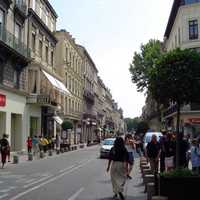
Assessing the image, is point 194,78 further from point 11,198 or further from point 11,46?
point 11,46

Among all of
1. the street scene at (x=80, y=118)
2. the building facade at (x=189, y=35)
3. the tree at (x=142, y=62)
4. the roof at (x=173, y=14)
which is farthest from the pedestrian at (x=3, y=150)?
the tree at (x=142, y=62)

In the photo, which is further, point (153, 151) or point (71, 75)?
point (71, 75)

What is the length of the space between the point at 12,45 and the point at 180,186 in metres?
24.4

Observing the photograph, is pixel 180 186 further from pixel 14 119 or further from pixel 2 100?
pixel 14 119

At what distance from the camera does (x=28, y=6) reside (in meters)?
38.0

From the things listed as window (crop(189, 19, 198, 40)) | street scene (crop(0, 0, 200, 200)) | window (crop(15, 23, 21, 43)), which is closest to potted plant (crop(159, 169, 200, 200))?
street scene (crop(0, 0, 200, 200))

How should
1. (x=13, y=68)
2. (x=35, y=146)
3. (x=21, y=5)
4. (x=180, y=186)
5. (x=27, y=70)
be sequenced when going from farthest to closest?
(x=27, y=70) < (x=21, y=5) < (x=35, y=146) < (x=13, y=68) < (x=180, y=186)

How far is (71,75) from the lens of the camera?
6369 cm

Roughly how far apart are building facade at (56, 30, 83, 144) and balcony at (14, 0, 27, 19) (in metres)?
19.3

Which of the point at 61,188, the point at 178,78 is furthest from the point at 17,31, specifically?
the point at 178,78

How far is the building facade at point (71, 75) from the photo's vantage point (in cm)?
5672

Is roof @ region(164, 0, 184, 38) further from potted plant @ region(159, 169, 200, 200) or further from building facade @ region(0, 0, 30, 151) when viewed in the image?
potted plant @ region(159, 169, 200, 200)

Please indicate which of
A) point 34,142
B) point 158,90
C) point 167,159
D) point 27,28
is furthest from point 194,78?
point 27,28

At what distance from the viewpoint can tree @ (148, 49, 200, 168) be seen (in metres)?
12.4
